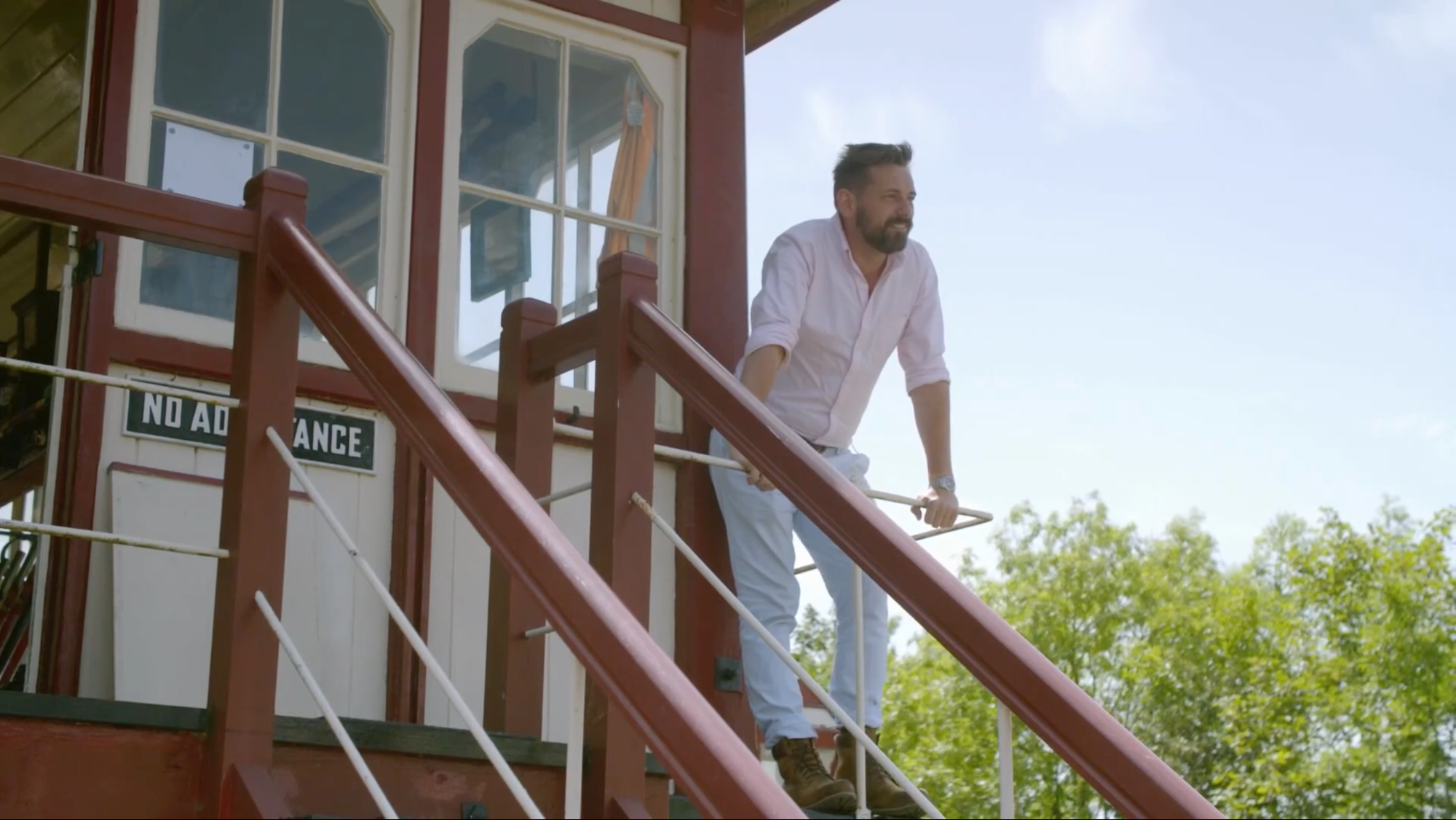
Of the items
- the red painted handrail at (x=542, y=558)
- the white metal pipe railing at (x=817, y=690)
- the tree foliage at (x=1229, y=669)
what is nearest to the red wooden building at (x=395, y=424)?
the red painted handrail at (x=542, y=558)

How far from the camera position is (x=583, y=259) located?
4863 millimetres

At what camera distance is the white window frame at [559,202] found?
452cm

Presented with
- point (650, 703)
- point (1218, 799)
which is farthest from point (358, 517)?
point (1218, 799)

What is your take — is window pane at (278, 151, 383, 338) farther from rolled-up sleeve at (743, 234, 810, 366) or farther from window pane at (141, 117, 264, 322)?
rolled-up sleeve at (743, 234, 810, 366)

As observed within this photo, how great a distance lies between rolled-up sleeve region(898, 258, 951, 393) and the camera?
4.62 metres

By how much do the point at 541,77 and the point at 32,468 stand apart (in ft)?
8.80

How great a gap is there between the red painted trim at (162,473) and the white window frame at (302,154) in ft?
1.07

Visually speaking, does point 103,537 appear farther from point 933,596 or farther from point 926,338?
point 926,338

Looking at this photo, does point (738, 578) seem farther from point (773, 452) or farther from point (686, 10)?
point (686, 10)

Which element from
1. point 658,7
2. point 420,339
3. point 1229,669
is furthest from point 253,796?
point 1229,669

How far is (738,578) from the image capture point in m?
4.25

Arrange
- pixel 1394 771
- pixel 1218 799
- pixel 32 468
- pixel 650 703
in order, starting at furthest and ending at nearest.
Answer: pixel 1218 799 → pixel 1394 771 → pixel 32 468 → pixel 650 703

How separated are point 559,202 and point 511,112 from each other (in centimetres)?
28

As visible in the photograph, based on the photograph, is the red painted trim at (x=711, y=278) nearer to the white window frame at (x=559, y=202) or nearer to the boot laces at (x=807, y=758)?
the white window frame at (x=559, y=202)
